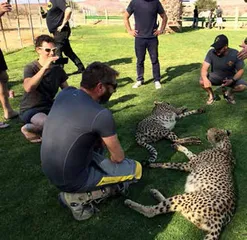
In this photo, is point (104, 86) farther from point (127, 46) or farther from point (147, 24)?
point (127, 46)

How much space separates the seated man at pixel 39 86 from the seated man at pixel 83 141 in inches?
59.0

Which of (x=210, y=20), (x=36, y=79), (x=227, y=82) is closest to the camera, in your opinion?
(x=36, y=79)

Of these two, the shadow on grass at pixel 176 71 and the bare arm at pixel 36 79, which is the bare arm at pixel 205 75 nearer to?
the shadow on grass at pixel 176 71

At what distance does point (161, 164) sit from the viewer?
13.5 feet

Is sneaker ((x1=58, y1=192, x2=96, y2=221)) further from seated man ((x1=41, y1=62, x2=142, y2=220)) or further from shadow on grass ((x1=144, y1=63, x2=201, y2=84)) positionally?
shadow on grass ((x1=144, y1=63, x2=201, y2=84))

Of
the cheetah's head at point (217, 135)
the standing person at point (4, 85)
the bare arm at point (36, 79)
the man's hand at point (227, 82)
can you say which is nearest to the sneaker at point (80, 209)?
the bare arm at point (36, 79)

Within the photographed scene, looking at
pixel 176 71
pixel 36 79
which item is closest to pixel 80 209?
pixel 36 79

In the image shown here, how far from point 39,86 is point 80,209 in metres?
2.06

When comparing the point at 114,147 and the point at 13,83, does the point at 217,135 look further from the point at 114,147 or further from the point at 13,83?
the point at 13,83

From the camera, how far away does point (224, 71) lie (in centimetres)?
610

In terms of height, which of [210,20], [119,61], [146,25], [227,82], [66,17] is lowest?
[210,20]

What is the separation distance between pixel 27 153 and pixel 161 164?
1971mm

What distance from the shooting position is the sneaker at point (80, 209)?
3193mm

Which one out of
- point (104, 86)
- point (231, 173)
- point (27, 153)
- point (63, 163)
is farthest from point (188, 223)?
point (27, 153)
